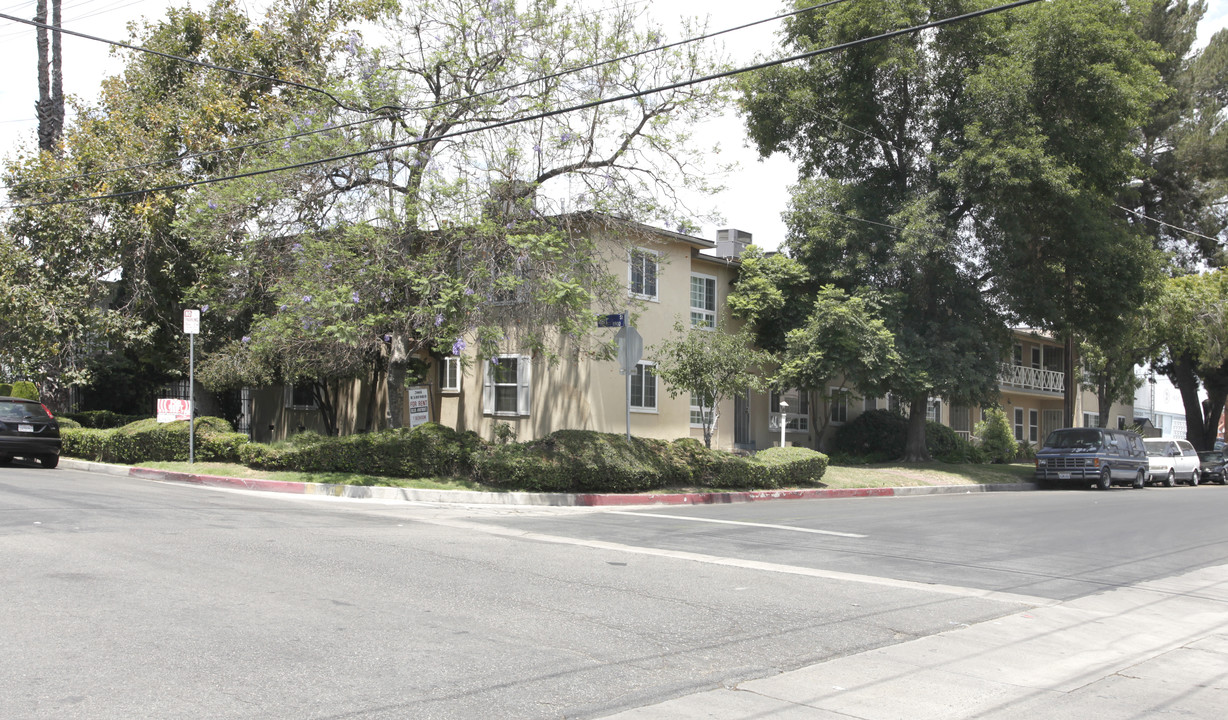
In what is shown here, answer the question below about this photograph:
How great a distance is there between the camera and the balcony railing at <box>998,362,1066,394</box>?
4275 centimetres

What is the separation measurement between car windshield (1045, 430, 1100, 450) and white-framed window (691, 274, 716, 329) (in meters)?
11.4

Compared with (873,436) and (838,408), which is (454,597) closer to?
(873,436)

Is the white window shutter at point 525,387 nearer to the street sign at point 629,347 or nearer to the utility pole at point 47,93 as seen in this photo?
the street sign at point 629,347

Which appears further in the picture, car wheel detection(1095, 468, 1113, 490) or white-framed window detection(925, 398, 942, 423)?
white-framed window detection(925, 398, 942, 423)

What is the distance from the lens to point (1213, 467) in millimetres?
36188

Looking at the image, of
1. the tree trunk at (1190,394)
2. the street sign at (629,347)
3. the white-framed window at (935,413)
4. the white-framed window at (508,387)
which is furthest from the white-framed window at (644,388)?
the tree trunk at (1190,394)

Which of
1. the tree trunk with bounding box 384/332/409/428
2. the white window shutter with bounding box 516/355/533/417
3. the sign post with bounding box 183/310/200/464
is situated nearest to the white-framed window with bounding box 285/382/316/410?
the sign post with bounding box 183/310/200/464

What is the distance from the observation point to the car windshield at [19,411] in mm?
19359

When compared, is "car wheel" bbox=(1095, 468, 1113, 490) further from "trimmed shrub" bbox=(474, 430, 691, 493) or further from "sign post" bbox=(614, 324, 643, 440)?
"sign post" bbox=(614, 324, 643, 440)

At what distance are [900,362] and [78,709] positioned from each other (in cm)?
2438

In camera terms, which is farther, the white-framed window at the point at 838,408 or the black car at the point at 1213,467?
the black car at the point at 1213,467

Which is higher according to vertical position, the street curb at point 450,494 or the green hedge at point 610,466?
the green hedge at point 610,466

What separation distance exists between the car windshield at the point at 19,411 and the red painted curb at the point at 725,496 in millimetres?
11809

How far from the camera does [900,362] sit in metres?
26.6
